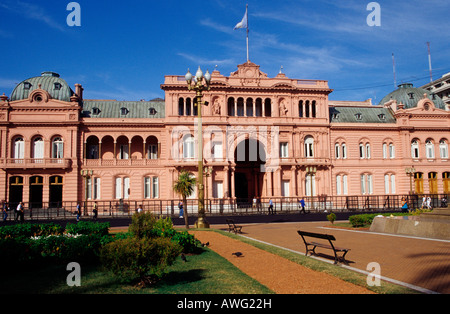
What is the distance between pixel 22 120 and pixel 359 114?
145 feet

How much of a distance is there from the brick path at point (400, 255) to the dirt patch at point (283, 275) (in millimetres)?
1729

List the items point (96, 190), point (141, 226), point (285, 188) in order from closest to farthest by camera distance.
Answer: point (141, 226)
point (96, 190)
point (285, 188)

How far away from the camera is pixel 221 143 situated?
142ft

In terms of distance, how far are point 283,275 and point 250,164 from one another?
38.1 metres

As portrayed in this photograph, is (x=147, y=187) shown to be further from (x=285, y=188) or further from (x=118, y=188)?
(x=285, y=188)

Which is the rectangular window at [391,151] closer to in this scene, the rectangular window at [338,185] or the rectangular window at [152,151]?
the rectangular window at [338,185]

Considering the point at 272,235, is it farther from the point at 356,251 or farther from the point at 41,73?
the point at 41,73

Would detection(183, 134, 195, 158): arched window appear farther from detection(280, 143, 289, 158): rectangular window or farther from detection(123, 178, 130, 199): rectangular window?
detection(280, 143, 289, 158): rectangular window

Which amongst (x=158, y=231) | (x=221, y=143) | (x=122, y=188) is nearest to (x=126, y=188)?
(x=122, y=188)

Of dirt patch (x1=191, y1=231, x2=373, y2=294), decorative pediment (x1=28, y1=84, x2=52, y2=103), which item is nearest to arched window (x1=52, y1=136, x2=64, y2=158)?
decorative pediment (x1=28, y1=84, x2=52, y2=103)

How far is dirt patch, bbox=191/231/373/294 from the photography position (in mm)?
8367

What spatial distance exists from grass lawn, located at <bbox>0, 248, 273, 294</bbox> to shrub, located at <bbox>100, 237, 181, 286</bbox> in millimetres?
540

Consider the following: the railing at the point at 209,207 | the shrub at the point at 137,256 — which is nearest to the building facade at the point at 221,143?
the railing at the point at 209,207

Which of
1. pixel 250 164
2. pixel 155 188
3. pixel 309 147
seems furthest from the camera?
pixel 250 164
